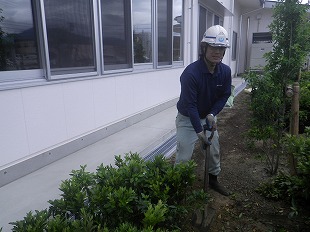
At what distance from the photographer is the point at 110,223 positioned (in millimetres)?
1663

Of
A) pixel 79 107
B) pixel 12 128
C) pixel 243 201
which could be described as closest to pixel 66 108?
pixel 79 107

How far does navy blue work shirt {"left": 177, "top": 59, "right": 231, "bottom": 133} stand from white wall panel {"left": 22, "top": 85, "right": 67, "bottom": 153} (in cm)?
169

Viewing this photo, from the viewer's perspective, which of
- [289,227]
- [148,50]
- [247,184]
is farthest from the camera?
[148,50]

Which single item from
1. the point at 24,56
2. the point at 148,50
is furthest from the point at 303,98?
the point at 24,56

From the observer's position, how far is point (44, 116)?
3217 mm

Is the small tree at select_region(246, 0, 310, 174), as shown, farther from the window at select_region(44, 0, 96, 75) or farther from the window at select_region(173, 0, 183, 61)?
the window at select_region(173, 0, 183, 61)

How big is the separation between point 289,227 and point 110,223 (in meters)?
1.61

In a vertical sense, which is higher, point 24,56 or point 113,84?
point 24,56

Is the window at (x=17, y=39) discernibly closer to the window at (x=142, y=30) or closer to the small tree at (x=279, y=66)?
the window at (x=142, y=30)

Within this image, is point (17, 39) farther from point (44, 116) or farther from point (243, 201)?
point (243, 201)

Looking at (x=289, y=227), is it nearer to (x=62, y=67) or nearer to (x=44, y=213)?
(x=44, y=213)

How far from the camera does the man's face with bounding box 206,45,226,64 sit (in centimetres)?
244

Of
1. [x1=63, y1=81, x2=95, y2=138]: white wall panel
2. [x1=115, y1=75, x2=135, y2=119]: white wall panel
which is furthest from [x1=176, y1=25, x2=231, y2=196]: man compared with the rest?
[x1=115, y1=75, x2=135, y2=119]: white wall panel

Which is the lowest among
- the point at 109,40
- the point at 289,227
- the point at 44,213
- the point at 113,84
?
the point at 289,227
